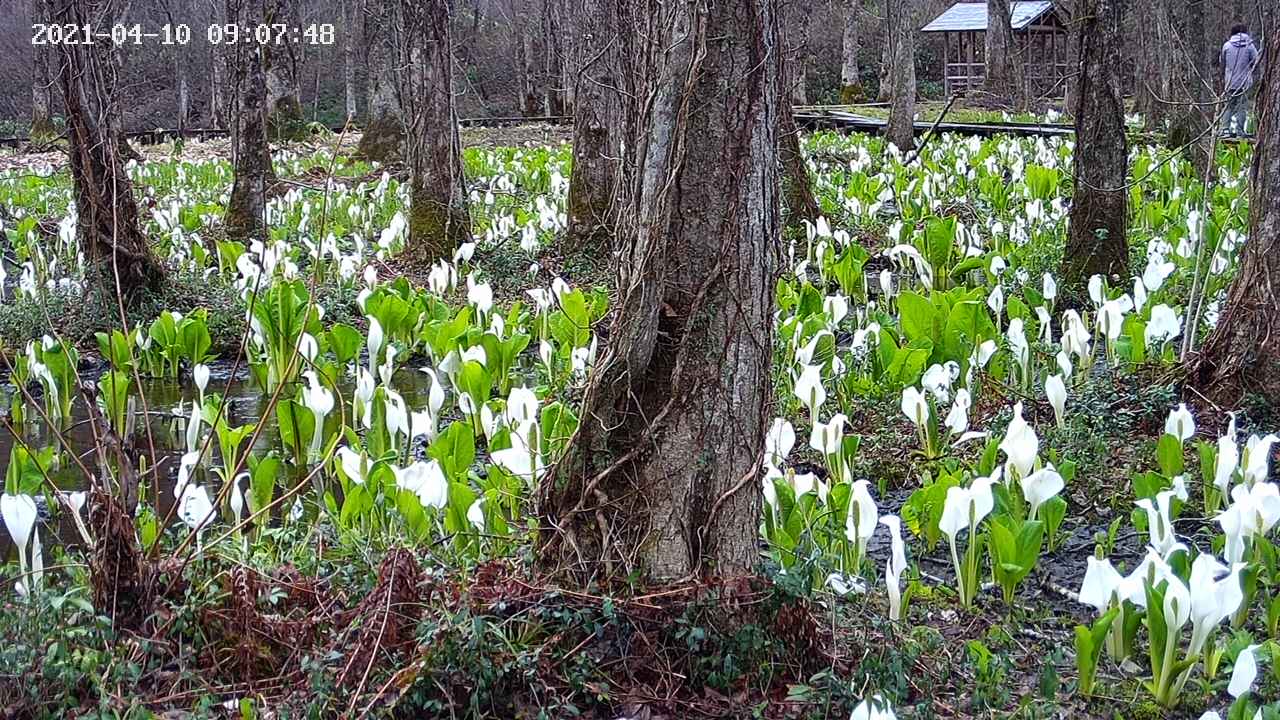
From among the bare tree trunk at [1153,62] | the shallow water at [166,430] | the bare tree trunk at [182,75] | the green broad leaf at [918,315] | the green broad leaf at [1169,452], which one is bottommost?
the shallow water at [166,430]

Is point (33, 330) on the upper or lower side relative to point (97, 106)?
lower

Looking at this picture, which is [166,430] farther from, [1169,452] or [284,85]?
[284,85]

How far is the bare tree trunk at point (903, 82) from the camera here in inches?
632

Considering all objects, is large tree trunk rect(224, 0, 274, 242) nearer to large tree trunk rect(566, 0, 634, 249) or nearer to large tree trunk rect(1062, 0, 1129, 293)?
large tree trunk rect(566, 0, 634, 249)

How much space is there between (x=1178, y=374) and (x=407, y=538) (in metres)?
3.48

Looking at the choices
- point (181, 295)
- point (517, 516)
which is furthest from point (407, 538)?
point (181, 295)

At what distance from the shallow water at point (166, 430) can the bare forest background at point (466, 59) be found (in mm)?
20044

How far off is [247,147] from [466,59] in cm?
1825

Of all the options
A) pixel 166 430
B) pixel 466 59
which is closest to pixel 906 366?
pixel 166 430

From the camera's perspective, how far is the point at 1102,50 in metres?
7.20

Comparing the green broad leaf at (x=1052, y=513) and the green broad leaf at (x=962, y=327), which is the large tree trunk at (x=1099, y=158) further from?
the green broad leaf at (x=1052, y=513)

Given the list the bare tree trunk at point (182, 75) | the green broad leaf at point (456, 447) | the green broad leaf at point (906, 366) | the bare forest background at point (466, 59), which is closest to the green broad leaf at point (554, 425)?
the green broad leaf at point (456, 447)

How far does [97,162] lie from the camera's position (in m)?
7.15

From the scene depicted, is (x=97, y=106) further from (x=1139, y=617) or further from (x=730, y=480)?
(x=1139, y=617)
